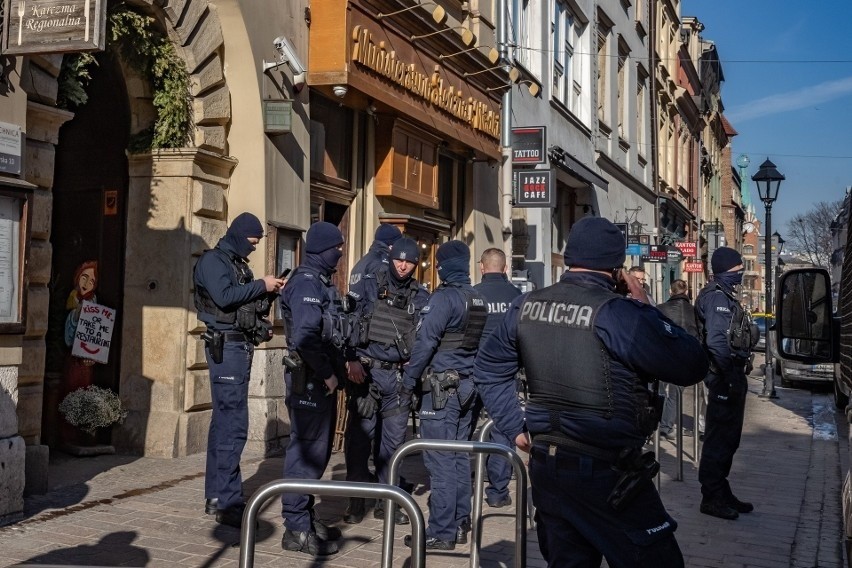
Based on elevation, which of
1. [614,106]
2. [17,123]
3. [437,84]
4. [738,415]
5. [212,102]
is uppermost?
[614,106]

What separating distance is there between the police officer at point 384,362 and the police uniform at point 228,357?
0.82 m

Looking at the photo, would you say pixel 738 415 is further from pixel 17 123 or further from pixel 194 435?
pixel 17 123

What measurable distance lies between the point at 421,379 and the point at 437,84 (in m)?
7.51

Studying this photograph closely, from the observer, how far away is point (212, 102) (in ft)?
30.5

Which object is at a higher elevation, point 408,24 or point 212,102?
point 408,24

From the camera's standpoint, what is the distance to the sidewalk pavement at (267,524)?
232 inches

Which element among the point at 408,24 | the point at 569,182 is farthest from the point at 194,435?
the point at 569,182

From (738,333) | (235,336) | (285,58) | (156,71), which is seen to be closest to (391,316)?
(235,336)

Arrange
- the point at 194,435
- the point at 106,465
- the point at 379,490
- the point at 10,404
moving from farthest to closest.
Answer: the point at 194,435
the point at 106,465
the point at 10,404
the point at 379,490

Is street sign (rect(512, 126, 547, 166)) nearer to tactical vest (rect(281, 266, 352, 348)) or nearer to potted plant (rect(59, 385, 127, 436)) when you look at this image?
potted plant (rect(59, 385, 127, 436))

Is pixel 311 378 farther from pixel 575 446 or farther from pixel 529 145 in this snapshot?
pixel 529 145

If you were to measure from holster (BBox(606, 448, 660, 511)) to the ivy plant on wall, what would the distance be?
639 centimetres

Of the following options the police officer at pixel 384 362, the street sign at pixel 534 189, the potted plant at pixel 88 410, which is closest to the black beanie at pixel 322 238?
the police officer at pixel 384 362

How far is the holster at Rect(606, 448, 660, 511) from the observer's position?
3.59 meters
